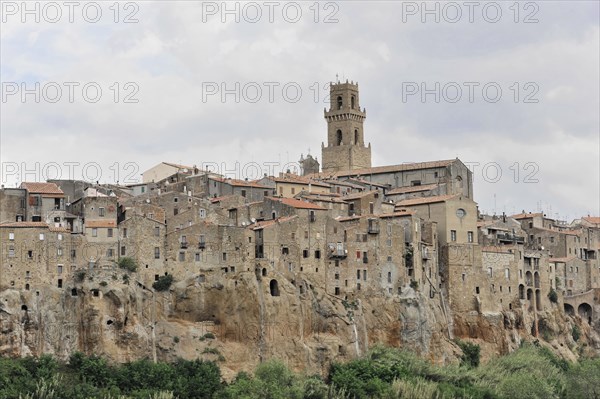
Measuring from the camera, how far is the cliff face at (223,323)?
92.2 meters

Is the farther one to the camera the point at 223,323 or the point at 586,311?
the point at 586,311

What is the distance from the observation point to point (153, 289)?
9688 centimetres

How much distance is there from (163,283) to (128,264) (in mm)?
2922

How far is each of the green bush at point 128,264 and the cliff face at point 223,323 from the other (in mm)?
1262

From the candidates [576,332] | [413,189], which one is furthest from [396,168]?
[576,332]

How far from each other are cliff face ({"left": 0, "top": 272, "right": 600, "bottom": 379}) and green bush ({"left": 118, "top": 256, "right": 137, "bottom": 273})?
1.26 metres

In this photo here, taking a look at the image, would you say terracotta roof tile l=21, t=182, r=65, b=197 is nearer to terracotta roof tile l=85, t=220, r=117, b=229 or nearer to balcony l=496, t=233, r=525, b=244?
terracotta roof tile l=85, t=220, r=117, b=229

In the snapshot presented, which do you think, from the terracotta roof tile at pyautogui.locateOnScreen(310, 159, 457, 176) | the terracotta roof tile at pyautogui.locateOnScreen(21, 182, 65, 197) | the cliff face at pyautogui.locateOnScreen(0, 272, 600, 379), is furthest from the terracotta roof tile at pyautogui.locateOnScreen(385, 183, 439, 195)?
the terracotta roof tile at pyautogui.locateOnScreen(21, 182, 65, 197)

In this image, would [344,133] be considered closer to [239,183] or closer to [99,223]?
[239,183]

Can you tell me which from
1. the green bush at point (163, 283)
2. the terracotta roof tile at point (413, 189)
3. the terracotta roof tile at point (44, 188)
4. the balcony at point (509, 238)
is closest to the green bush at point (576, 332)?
the balcony at point (509, 238)

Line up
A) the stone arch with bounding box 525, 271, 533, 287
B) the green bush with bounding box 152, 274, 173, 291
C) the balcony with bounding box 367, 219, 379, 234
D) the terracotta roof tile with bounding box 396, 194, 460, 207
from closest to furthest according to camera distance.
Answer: the green bush with bounding box 152, 274, 173, 291 → the balcony with bounding box 367, 219, 379, 234 → the terracotta roof tile with bounding box 396, 194, 460, 207 → the stone arch with bounding box 525, 271, 533, 287

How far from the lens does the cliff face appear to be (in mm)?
92250

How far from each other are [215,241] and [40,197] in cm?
1326

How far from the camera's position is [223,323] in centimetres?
9775
